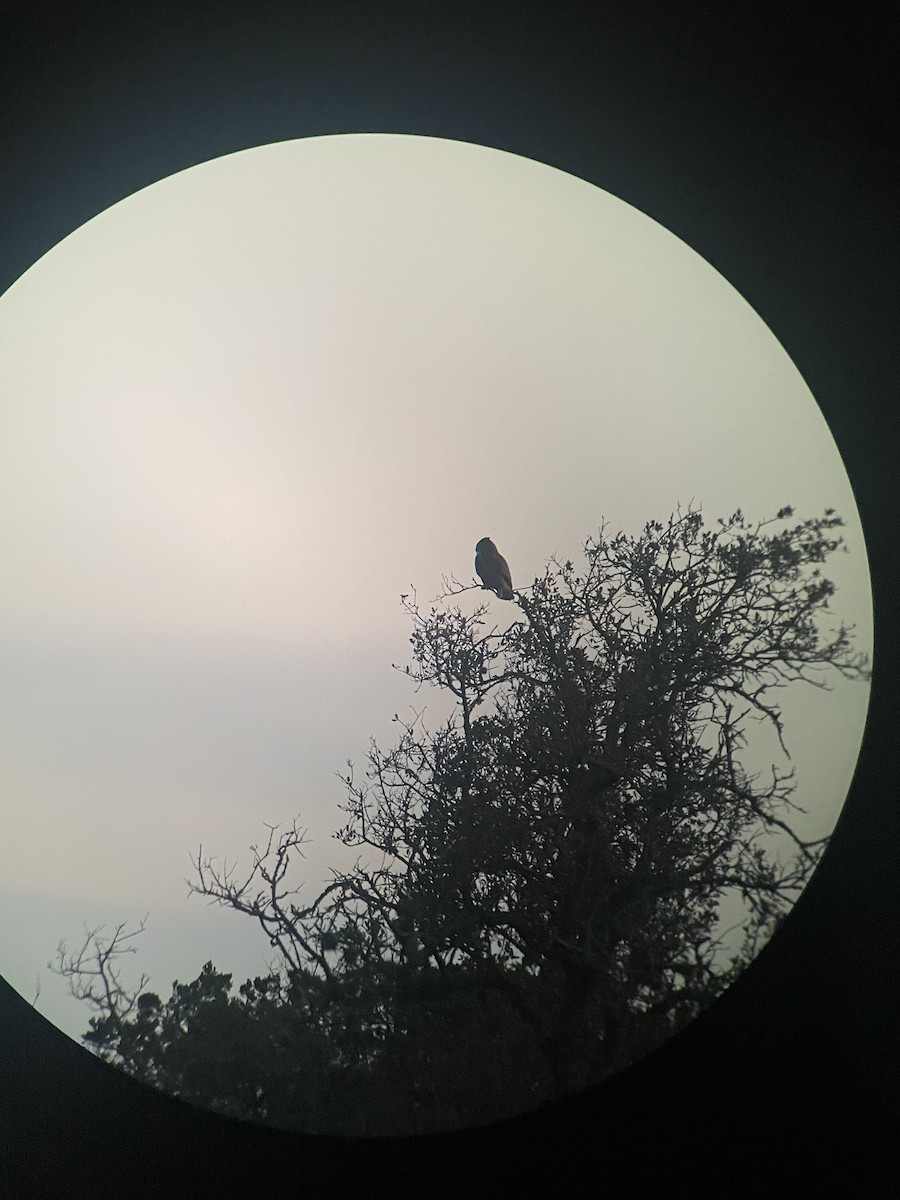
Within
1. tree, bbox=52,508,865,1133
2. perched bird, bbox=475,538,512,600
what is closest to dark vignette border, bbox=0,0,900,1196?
tree, bbox=52,508,865,1133

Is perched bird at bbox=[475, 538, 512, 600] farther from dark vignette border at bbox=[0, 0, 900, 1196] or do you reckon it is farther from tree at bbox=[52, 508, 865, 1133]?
dark vignette border at bbox=[0, 0, 900, 1196]

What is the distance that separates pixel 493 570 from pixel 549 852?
1.87 ft

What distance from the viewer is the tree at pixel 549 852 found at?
1.76 meters

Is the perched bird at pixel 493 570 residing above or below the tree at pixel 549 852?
above

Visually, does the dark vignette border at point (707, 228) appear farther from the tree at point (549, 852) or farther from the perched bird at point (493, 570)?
the perched bird at point (493, 570)

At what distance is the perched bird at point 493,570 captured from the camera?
1842 mm

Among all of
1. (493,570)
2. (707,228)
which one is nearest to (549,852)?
(493,570)

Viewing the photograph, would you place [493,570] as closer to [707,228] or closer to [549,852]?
[549,852]

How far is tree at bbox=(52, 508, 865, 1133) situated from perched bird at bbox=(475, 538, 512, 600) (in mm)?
55

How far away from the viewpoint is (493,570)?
185 cm

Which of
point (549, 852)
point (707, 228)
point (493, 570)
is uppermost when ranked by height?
point (707, 228)

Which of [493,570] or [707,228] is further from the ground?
[707,228]

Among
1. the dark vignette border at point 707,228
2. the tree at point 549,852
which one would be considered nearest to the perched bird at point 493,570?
the tree at point 549,852

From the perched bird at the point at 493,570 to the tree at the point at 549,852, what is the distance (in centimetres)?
6
